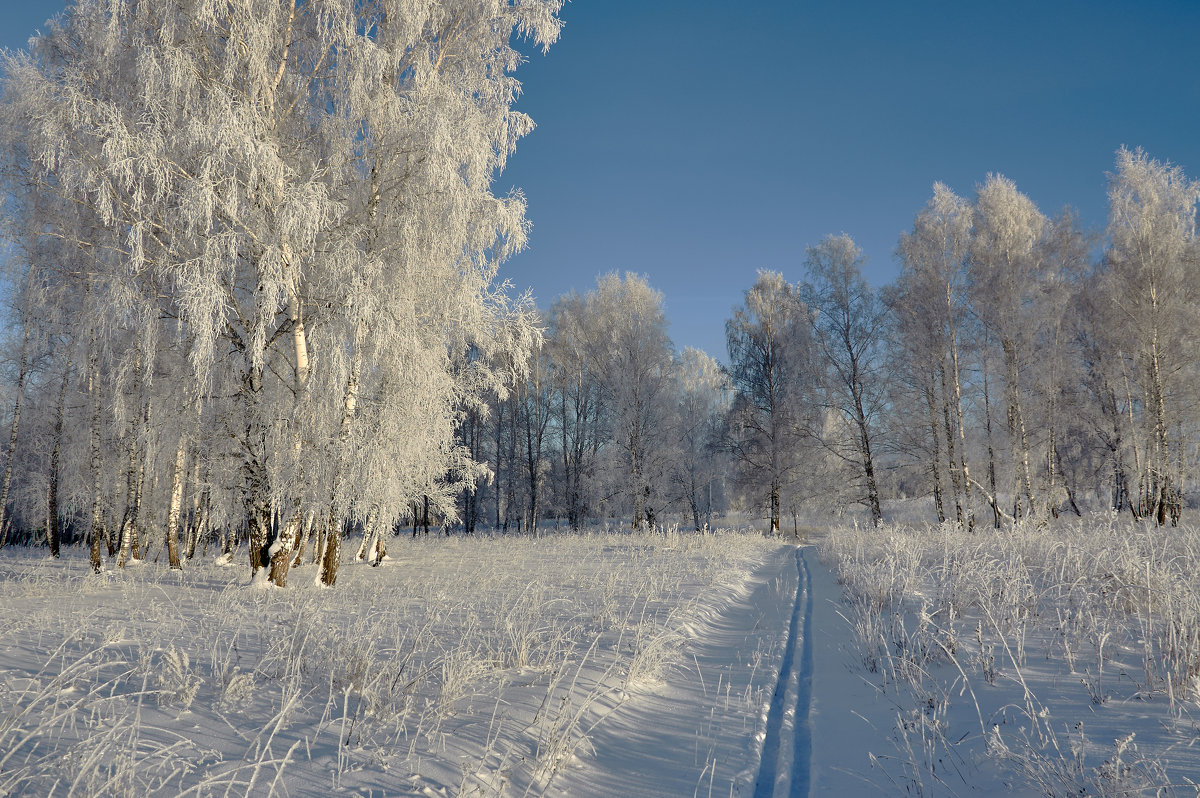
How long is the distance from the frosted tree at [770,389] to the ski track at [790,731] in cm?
1764

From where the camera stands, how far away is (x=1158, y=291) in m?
16.6

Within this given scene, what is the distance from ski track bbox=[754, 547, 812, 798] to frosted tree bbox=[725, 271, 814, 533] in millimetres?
17643

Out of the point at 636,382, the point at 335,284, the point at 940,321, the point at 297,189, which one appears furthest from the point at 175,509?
the point at 940,321

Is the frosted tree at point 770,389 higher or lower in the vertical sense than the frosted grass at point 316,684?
higher

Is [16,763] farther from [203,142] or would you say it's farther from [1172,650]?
[203,142]

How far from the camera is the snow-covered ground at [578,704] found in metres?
2.47

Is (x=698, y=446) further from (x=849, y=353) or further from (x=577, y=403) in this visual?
(x=849, y=353)

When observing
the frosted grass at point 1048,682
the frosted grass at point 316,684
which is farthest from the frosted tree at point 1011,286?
the frosted grass at point 316,684

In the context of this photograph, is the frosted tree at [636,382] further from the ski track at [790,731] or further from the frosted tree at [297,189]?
the ski track at [790,731]

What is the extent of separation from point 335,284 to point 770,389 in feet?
64.2

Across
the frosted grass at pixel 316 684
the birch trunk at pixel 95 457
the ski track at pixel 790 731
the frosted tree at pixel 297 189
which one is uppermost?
the frosted tree at pixel 297 189

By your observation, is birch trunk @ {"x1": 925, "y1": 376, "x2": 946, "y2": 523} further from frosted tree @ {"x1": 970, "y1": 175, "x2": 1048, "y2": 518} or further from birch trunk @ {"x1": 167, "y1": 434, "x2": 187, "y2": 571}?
birch trunk @ {"x1": 167, "y1": 434, "x2": 187, "y2": 571}

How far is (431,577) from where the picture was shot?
9984 millimetres

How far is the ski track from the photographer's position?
9.39 ft
